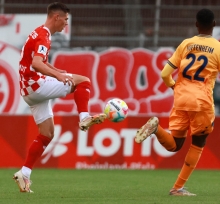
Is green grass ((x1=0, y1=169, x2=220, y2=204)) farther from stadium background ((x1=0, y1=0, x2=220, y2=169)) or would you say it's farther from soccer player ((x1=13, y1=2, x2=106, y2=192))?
stadium background ((x1=0, y1=0, x2=220, y2=169))

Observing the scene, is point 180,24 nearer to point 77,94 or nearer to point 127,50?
point 127,50

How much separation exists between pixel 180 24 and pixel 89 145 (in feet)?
21.0

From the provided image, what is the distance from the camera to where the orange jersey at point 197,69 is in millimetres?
8750

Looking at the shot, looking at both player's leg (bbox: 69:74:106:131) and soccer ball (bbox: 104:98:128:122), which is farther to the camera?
soccer ball (bbox: 104:98:128:122)

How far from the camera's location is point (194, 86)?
880 centimetres

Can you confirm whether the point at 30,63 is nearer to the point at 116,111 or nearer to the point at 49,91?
the point at 49,91

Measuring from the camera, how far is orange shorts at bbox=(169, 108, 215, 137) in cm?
886

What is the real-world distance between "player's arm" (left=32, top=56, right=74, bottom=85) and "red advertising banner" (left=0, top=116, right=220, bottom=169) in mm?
5799

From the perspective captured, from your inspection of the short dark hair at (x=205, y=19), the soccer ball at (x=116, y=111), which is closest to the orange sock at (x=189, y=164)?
the soccer ball at (x=116, y=111)

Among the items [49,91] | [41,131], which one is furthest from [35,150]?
[49,91]

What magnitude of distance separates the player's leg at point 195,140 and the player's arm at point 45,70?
1497mm

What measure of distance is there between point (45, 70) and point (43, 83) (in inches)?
18.4

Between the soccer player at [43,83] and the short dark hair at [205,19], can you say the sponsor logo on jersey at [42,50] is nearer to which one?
the soccer player at [43,83]

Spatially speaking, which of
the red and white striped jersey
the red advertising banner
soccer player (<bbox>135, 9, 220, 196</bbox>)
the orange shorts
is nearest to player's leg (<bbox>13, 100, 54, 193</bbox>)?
the red and white striped jersey
